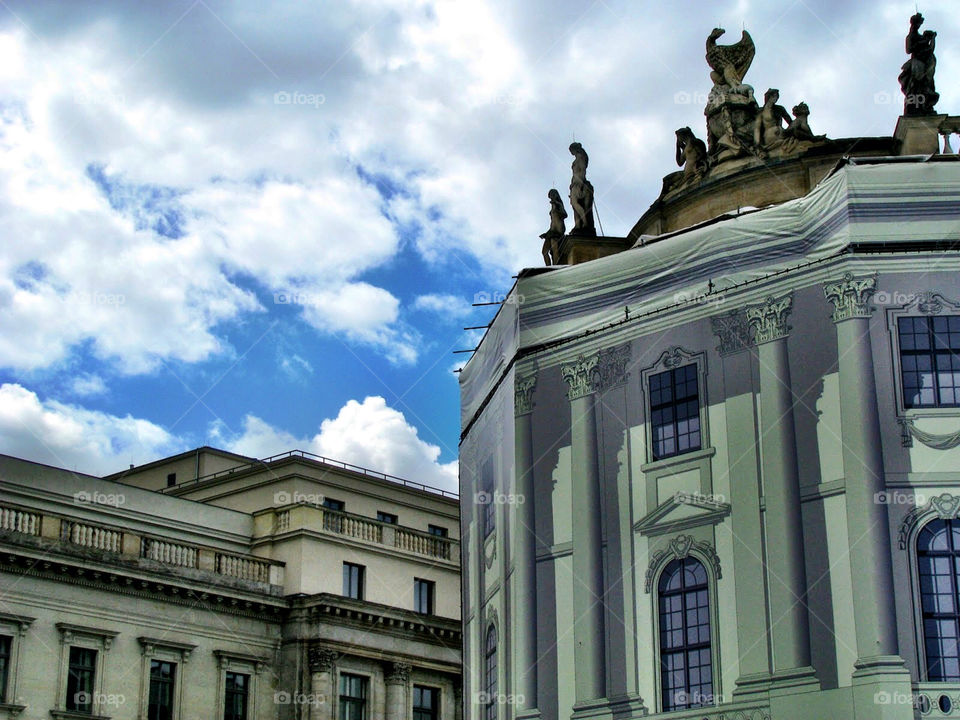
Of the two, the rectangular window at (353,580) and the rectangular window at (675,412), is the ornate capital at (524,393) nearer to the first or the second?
the rectangular window at (675,412)

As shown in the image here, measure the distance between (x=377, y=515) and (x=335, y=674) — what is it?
8816mm

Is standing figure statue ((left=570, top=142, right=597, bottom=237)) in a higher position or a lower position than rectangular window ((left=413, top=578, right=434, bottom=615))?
higher

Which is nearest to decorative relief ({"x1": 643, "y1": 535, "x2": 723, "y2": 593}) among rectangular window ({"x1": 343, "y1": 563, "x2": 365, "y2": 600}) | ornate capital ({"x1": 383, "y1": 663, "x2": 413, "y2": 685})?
ornate capital ({"x1": 383, "y1": 663, "x2": 413, "y2": 685})

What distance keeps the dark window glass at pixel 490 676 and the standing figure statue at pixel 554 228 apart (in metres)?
9.11

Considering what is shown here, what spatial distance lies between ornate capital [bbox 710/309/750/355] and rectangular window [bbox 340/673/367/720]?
21534mm

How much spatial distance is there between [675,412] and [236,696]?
20715 millimetres

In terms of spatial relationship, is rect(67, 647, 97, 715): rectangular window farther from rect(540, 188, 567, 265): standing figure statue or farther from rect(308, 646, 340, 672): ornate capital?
rect(540, 188, 567, 265): standing figure statue

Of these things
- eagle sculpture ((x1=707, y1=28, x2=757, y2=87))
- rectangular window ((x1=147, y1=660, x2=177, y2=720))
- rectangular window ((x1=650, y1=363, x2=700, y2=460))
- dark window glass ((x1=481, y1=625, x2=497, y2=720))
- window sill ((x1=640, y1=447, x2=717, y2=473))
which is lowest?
dark window glass ((x1=481, y1=625, x2=497, y2=720))

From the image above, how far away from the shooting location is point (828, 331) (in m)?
23.7

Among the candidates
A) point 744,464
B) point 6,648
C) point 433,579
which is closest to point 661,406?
point 744,464

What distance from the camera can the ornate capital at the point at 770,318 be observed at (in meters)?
24.3

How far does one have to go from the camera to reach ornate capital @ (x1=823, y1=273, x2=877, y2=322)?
77.3 feet

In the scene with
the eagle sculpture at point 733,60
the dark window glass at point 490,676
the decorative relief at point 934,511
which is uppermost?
the eagle sculpture at point 733,60

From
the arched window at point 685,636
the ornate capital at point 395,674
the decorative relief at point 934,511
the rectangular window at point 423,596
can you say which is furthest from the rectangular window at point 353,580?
the decorative relief at point 934,511
